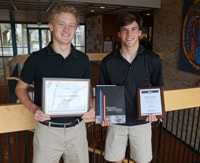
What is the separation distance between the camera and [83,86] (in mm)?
1292

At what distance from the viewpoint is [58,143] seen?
1.40 metres

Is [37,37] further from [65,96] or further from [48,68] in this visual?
[65,96]

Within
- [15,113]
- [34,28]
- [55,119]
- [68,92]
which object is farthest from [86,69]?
[34,28]

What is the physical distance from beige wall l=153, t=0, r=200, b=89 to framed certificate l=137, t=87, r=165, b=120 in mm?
4442

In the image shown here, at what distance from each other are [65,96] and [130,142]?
802 mm

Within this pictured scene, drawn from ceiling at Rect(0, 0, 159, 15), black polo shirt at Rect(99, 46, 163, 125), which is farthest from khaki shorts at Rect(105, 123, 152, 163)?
ceiling at Rect(0, 0, 159, 15)

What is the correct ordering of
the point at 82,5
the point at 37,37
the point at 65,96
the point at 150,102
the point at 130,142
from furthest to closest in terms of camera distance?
the point at 37,37, the point at 82,5, the point at 130,142, the point at 150,102, the point at 65,96

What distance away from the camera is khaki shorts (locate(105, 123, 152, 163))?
170 centimetres

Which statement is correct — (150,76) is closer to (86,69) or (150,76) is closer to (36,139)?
(86,69)

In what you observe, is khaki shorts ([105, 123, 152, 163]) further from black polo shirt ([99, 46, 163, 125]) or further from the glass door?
the glass door

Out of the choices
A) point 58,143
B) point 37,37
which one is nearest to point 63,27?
point 58,143

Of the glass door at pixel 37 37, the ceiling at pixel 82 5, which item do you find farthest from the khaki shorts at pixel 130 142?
the glass door at pixel 37 37

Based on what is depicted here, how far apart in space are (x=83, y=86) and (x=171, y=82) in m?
5.80

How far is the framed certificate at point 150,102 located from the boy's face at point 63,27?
640 mm
